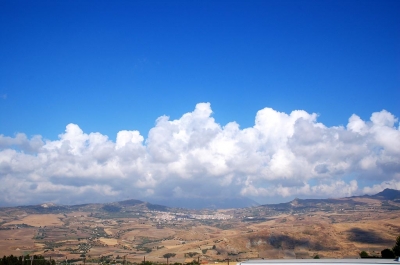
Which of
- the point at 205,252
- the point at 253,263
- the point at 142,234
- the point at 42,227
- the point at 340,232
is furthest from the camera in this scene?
the point at 42,227

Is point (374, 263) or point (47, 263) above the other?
point (374, 263)

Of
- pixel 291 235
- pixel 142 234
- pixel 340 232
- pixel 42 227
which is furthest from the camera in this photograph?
pixel 42 227

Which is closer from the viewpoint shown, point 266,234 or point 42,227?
point 266,234

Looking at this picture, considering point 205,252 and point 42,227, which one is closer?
point 205,252

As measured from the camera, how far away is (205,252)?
93.0 m

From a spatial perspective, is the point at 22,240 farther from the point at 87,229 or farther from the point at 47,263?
the point at 47,263

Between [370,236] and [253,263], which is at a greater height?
[253,263]

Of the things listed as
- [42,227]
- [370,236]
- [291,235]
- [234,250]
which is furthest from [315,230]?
[42,227]

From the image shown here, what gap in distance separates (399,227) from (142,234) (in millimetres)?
110141

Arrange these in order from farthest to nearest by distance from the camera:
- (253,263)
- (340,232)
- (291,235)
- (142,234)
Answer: (142,234) < (340,232) < (291,235) < (253,263)

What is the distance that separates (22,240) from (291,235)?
9905 centimetres

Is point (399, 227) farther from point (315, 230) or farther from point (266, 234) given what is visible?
point (266, 234)

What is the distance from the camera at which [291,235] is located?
10075cm

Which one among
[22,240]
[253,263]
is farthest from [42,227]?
[253,263]
